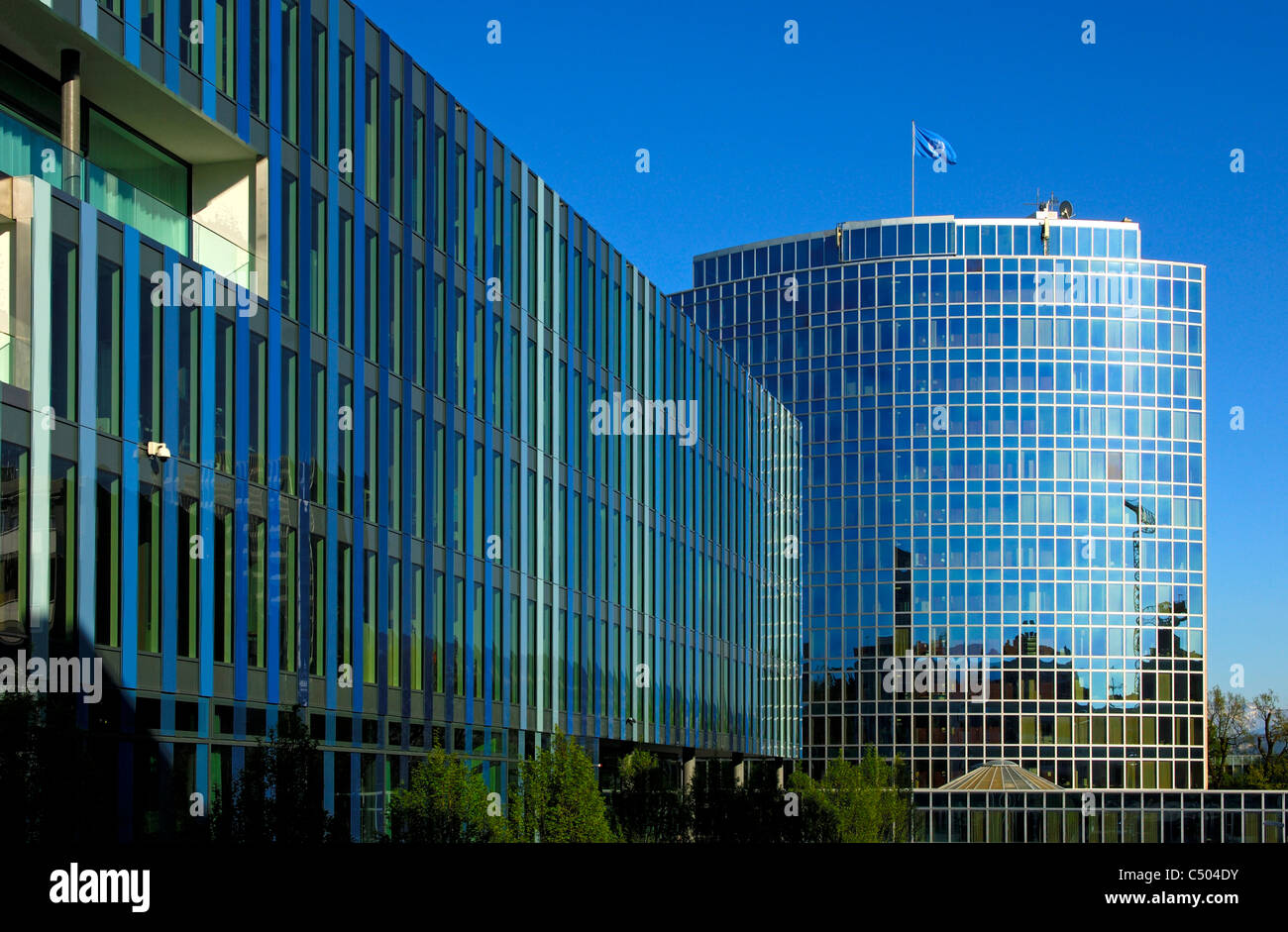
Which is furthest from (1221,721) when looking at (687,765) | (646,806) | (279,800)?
(279,800)

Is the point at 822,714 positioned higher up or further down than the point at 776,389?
further down

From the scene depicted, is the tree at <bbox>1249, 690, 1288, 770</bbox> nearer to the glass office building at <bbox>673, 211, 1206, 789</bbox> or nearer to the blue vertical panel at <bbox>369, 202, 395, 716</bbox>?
the glass office building at <bbox>673, 211, 1206, 789</bbox>

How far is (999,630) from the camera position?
11669cm

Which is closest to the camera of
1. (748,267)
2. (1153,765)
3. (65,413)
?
(65,413)

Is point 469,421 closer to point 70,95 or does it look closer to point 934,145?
point 70,95

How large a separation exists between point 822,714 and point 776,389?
24.5 m

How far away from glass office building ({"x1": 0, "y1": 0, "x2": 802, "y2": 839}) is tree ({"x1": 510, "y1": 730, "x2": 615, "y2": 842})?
2849 mm

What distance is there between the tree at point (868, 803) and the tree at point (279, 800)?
137 ft

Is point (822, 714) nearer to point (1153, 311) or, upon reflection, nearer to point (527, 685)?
point (1153, 311)

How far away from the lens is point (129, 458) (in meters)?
29.7

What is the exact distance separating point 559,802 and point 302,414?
12.1 metres

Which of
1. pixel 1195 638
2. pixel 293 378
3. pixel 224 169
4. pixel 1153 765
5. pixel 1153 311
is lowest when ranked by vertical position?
pixel 1153 765
